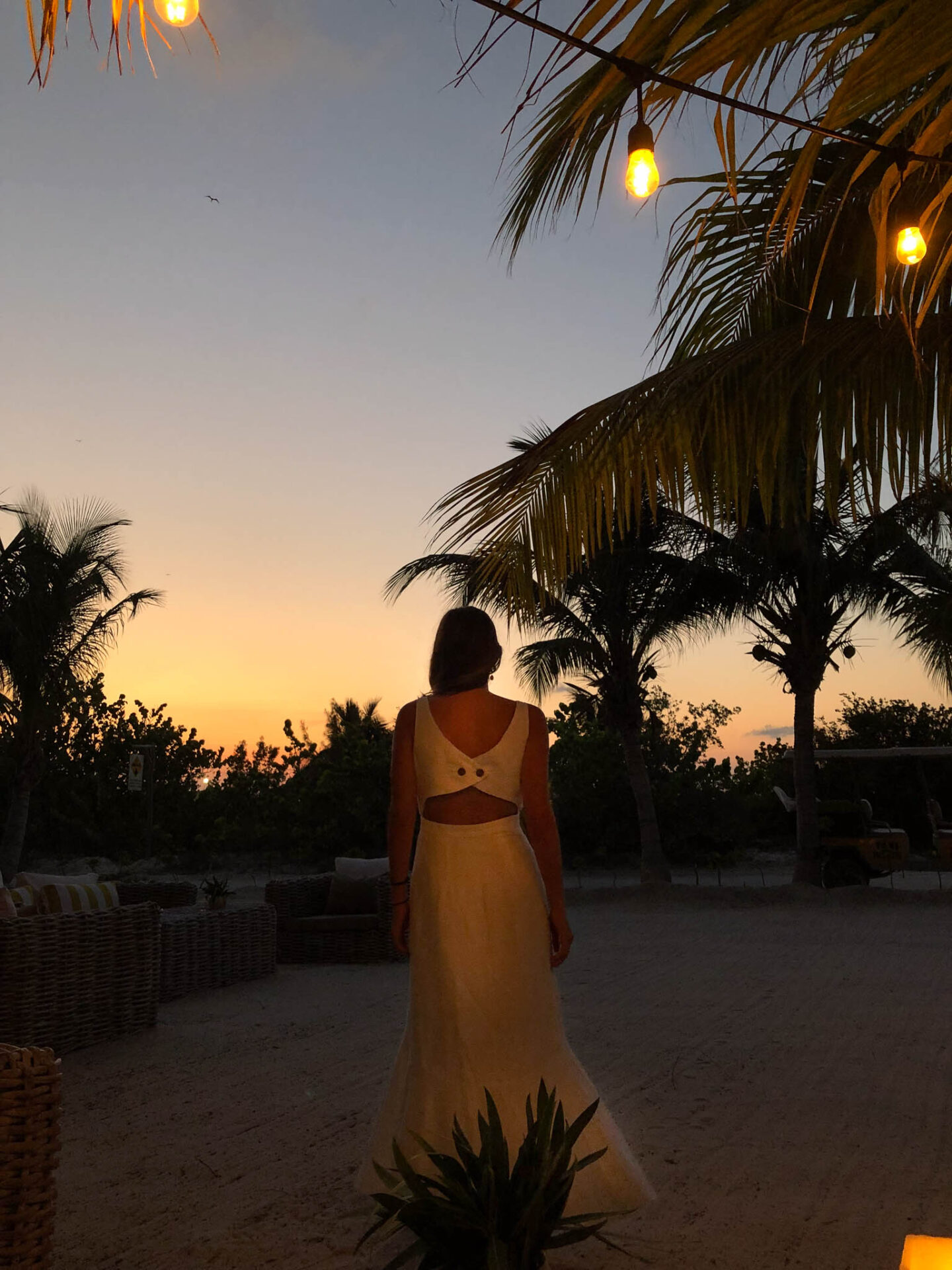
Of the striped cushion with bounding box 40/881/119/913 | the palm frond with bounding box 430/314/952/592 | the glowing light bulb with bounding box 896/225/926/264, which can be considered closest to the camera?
the glowing light bulb with bounding box 896/225/926/264

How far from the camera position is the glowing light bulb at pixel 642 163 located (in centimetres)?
266

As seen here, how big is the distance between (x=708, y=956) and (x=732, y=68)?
26.4ft

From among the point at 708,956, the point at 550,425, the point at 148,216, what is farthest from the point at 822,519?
the point at 148,216

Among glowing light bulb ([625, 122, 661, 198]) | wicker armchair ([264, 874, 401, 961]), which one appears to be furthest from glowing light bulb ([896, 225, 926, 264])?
wicker armchair ([264, 874, 401, 961])

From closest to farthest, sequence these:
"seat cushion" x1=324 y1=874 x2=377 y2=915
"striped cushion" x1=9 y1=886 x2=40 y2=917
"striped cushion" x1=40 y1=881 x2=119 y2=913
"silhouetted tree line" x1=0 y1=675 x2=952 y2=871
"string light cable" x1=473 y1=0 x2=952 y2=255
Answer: "string light cable" x1=473 y1=0 x2=952 y2=255, "striped cushion" x1=9 y1=886 x2=40 y2=917, "striped cushion" x1=40 y1=881 x2=119 y2=913, "seat cushion" x1=324 y1=874 x2=377 y2=915, "silhouetted tree line" x1=0 y1=675 x2=952 y2=871

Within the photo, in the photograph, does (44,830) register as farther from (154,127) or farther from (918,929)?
(154,127)

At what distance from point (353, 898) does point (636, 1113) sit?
556 cm

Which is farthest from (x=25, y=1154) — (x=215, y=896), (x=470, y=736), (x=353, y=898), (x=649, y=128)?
(x=353, y=898)

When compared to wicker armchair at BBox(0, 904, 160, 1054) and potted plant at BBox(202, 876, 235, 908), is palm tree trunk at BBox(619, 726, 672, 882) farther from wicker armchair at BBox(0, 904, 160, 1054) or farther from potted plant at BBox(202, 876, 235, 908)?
wicker armchair at BBox(0, 904, 160, 1054)

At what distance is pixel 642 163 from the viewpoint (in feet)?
8.75

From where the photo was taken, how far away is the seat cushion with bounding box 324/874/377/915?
31.3 feet

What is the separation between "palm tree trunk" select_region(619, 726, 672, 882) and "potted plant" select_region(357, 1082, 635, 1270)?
1279 centimetres

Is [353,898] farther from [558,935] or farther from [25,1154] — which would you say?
[25,1154]

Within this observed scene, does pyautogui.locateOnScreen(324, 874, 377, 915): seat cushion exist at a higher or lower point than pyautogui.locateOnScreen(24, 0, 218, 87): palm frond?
lower
